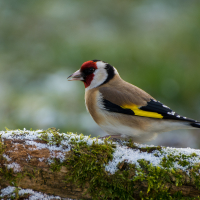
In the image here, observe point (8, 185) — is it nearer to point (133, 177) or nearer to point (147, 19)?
point (133, 177)

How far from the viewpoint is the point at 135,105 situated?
3.68 meters

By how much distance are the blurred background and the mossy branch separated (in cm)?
368

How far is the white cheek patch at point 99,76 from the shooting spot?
14.0 ft

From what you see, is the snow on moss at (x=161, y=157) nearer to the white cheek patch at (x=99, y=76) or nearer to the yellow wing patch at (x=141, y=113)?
the yellow wing patch at (x=141, y=113)

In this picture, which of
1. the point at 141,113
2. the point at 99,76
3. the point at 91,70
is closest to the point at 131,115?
the point at 141,113

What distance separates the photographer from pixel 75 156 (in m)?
2.67

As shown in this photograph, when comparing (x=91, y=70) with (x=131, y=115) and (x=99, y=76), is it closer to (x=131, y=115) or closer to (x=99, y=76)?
(x=99, y=76)

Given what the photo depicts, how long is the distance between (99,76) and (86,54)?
4372 mm

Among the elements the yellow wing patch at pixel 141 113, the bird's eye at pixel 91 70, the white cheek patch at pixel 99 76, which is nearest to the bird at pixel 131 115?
the yellow wing patch at pixel 141 113

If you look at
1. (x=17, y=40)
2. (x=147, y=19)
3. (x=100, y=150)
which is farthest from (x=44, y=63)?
(x=100, y=150)

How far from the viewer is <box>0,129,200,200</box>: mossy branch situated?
2.55 meters

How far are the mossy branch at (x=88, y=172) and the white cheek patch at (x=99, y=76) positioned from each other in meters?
1.63

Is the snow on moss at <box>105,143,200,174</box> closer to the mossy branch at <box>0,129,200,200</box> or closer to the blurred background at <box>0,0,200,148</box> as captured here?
the mossy branch at <box>0,129,200,200</box>

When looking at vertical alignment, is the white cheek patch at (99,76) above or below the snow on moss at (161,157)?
above
